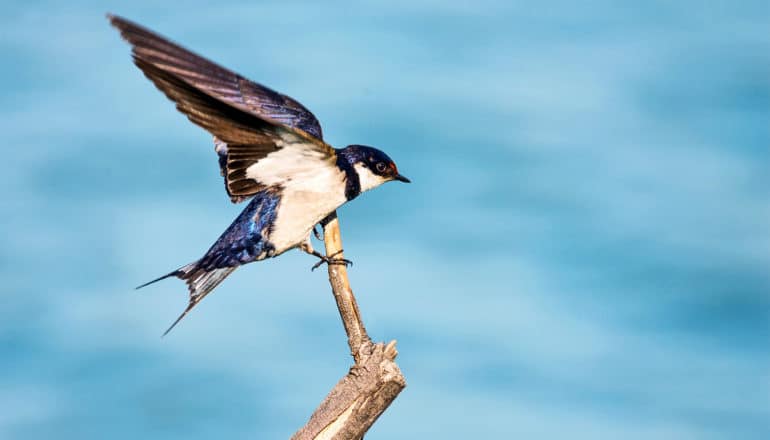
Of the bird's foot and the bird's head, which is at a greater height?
the bird's head

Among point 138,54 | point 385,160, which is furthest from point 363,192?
point 138,54

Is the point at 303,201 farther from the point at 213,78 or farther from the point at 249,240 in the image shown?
the point at 213,78

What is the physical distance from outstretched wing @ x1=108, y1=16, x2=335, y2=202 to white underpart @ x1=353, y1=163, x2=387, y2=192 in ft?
1.22

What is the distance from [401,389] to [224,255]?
2.25m

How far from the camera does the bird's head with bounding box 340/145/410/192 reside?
38.0 feet

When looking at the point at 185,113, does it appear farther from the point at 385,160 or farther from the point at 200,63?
the point at 385,160

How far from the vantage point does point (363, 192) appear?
1180 centimetres

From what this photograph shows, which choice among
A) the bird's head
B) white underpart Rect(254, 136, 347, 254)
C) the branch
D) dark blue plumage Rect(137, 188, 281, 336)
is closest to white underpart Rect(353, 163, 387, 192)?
the bird's head

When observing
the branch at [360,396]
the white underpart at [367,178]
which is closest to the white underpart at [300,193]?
the white underpart at [367,178]

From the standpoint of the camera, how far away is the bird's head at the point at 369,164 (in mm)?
11594

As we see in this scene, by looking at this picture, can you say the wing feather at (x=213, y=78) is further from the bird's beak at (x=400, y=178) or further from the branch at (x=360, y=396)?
the branch at (x=360, y=396)

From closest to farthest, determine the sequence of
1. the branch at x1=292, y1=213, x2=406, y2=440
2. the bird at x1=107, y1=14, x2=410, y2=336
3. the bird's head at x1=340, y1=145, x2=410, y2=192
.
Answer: the bird at x1=107, y1=14, x2=410, y2=336 < the branch at x1=292, y1=213, x2=406, y2=440 < the bird's head at x1=340, y1=145, x2=410, y2=192

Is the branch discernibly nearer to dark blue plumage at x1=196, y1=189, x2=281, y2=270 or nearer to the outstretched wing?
dark blue plumage at x1=196, y1=189, x2=281, y2=270

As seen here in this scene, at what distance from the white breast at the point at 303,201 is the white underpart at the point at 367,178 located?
10.2 inches
